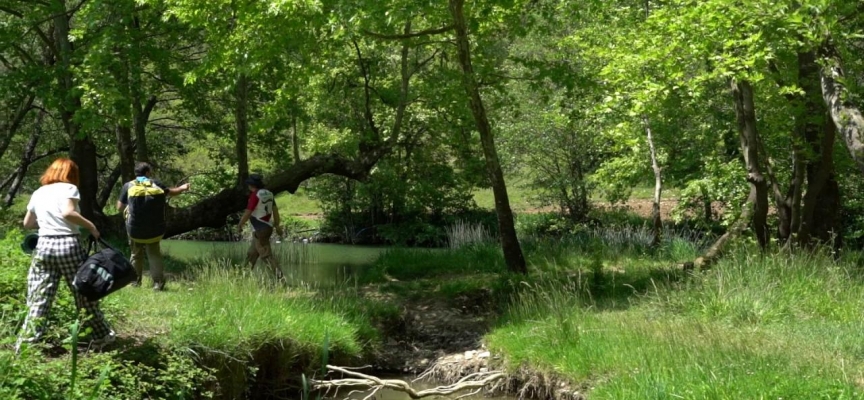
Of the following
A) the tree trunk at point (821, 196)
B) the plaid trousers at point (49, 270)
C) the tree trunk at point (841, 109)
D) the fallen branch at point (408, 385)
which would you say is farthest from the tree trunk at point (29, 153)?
the tree trunk at point (841, 109)

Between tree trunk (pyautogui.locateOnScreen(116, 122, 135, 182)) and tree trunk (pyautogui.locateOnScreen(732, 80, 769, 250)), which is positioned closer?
tree trunk (pyautogui.locateOnScreen(732, 80, 769, 250))

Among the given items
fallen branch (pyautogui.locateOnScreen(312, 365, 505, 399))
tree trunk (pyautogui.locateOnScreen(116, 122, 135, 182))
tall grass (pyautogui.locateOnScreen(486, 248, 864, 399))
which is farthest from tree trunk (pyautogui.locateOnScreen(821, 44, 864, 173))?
tree trunk (pyautogui.locateOnScreen(116, 122, 135, 182))

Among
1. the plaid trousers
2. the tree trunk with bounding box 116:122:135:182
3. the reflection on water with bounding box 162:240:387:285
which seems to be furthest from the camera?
the tree trunk with bounding box 116:122:135:182

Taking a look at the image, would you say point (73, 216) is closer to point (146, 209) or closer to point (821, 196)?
point (146, 209)

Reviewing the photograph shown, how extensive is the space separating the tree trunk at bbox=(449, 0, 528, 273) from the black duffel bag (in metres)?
6.81

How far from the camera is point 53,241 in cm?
647

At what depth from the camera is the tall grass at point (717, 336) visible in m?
6.40

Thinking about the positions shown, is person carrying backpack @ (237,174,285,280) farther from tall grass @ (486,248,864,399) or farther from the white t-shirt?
the white t-shirt

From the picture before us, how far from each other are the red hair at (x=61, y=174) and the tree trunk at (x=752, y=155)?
9407 mm

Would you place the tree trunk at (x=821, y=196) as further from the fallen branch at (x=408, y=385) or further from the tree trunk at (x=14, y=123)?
the tree trunk at (x=14, y=123)

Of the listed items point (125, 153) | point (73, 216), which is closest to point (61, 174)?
point (73, 216)

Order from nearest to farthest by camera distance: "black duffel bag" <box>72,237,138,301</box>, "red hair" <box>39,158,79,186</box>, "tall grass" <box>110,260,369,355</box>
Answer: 1. "black duffel bag" <box>72,237,138,301</box>
2. "red hair" <box>39,158,79,186</box>
3. "tall grass" <box>110,260,369,355</box>

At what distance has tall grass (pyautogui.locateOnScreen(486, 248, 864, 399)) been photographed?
6.40m

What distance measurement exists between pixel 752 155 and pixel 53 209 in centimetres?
991
